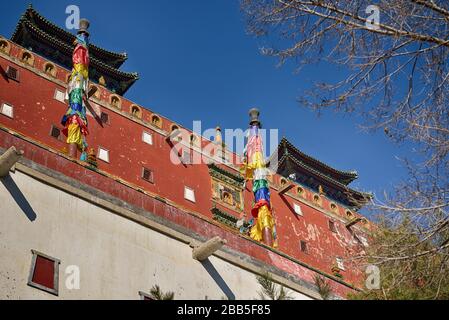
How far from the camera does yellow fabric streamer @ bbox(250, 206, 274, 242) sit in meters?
24.4

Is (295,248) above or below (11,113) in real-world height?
below

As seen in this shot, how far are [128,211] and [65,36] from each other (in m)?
20.7

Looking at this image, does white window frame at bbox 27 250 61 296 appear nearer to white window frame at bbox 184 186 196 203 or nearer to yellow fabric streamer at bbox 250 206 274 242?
yellow fabric streamer at bbox 250 206 274 242

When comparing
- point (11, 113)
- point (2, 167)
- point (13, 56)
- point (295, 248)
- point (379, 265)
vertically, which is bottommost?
point (379, 265)

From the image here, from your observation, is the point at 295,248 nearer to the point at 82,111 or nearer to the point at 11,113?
the point at 82,111

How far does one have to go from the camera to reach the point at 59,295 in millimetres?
12398

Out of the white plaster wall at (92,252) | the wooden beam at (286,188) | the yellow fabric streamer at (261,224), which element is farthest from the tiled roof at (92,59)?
the white plaster wall at (92,252)

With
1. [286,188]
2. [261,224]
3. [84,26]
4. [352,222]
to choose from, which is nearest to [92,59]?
[84,26]

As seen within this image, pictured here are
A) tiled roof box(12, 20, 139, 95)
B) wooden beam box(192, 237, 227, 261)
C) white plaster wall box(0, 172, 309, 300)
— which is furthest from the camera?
tiled roof box(12, 20, 139, 95)

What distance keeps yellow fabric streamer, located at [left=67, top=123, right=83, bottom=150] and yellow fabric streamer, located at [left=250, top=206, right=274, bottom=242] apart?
6172 mm

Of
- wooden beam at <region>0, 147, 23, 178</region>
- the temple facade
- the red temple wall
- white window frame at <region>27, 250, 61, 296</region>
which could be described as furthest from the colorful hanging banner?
white window frame at <region>27, 250, 61, 296</region>

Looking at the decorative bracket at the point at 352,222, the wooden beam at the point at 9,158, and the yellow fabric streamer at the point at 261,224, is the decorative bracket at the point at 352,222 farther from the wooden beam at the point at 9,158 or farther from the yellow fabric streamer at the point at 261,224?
the wooden beam at the point at 9,158
